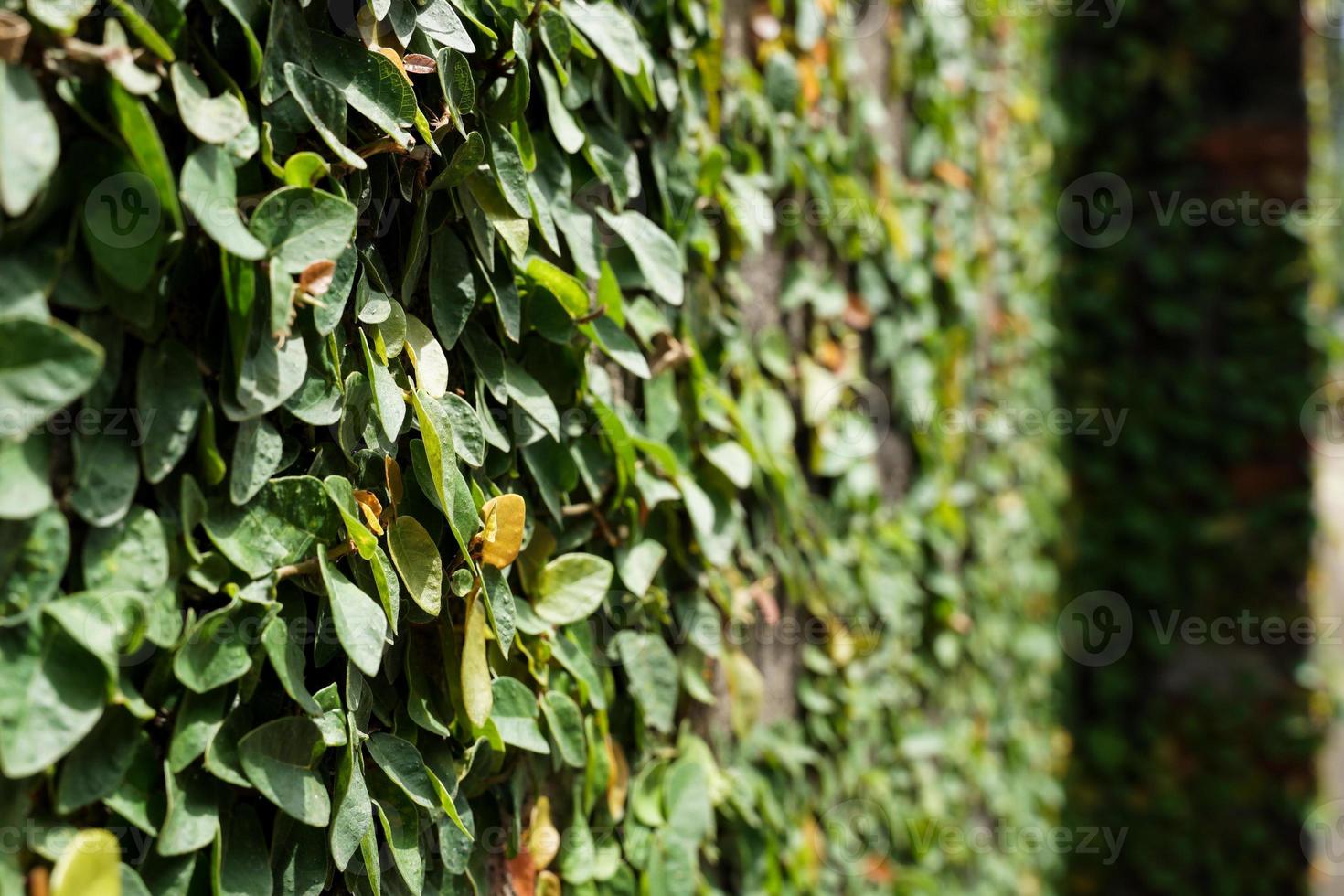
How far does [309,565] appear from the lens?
0.64 m

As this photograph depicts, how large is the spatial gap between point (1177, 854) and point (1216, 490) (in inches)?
35.7

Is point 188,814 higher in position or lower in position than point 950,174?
lower

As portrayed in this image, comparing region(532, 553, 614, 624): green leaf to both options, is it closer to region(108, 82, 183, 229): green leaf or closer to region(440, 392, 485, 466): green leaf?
region(440, 392, 485, 466): green leaf

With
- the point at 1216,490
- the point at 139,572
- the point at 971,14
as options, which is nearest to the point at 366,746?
the point at 139,572

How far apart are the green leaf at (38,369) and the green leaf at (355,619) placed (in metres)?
0.17

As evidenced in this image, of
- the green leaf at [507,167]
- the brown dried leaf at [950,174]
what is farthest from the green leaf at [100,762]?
the brown dried leaf at [950,174]

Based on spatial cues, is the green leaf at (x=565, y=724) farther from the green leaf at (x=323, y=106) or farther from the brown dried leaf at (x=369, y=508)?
the green leaf at (x=323, y=106)

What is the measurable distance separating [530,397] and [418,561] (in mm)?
177

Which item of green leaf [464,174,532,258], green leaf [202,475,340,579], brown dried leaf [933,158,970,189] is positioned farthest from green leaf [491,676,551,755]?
brown dried leaf [933,158,970,189]

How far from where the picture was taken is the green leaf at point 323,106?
2.04ft

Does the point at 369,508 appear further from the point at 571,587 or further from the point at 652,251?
the point at 652,251

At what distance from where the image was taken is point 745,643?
1.24 meters

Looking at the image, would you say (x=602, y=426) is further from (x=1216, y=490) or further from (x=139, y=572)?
(x=1216, y=490)

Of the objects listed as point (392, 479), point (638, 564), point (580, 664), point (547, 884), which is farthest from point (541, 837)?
point (392, 479)
